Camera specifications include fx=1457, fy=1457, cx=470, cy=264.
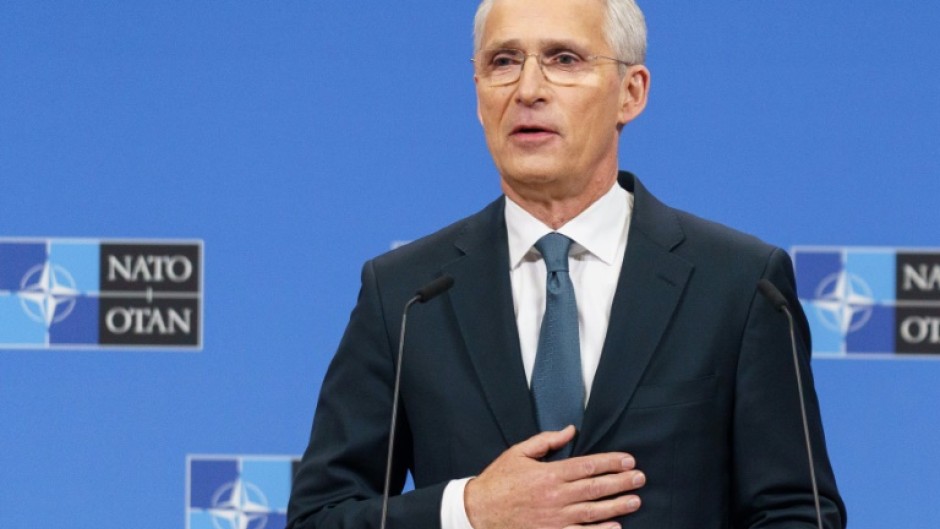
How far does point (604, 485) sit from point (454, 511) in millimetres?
168

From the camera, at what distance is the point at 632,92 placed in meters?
1.82

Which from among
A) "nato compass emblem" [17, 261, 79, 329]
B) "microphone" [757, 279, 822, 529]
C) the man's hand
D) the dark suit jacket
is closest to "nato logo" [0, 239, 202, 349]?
"nato compass emblem" [17, 261, 79, 329]

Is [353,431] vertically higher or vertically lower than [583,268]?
lower

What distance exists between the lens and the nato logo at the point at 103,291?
3.07 m

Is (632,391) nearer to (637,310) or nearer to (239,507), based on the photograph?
(637,310)

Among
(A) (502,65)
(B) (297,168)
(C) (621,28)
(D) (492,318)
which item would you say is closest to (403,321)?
(D) (492,318)

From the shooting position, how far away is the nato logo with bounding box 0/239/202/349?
121 inches

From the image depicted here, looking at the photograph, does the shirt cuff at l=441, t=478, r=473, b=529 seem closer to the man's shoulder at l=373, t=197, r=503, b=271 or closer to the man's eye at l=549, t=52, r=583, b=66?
the man's shoulder at l=373, t=197, r=503, b=271

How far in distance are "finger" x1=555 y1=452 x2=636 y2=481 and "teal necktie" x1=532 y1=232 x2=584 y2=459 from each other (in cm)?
5

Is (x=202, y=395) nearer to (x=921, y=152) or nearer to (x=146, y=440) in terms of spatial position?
(x=146, y=440)

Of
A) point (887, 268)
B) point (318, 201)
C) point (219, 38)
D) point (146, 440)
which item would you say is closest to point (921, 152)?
point (887, 268)

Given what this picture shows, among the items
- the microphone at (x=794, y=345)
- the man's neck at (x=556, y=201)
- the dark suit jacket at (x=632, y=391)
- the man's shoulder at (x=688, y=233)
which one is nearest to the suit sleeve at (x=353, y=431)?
the dark suit jacket at (x=632, y=391)

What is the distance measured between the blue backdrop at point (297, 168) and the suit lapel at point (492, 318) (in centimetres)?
122

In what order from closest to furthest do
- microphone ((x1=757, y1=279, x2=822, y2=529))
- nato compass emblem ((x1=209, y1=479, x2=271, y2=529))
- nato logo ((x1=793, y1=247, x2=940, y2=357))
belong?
1. microphone ((x1=757, y1=279, x2=822, y2=529))
2. nato logo ((x1=793, y1=247, x2=940, y2=357))
3. nato compass emblem ((x1=209, y1=479, x2=271, y2=529))
